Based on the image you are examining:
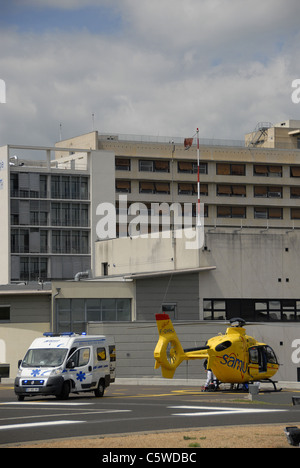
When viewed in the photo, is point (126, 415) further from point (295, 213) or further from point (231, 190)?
point (295, 213)

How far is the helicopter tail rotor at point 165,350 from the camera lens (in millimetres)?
32281

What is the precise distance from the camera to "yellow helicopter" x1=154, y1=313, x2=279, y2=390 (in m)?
32.6

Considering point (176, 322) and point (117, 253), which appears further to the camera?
point (117, 253)

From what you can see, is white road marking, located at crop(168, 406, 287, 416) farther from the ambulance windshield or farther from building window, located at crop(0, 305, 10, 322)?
building window, located at crop(0, 305, 10, 322)

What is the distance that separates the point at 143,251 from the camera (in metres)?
58.6

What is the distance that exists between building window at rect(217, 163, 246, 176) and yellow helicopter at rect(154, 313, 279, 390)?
57.0 metres

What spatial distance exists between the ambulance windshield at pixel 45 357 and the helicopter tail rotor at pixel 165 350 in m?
4.11

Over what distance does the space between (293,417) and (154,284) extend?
3376cm

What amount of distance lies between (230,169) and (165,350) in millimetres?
59619

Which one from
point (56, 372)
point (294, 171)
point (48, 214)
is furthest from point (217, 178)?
point (56, 372)

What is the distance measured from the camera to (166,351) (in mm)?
32875

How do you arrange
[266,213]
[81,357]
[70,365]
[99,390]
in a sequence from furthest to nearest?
[266,213] < [99,390] < [81,357] < [70,365]

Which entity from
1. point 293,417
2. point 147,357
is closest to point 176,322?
point 147,357

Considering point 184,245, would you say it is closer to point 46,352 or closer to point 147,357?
point 147,357
